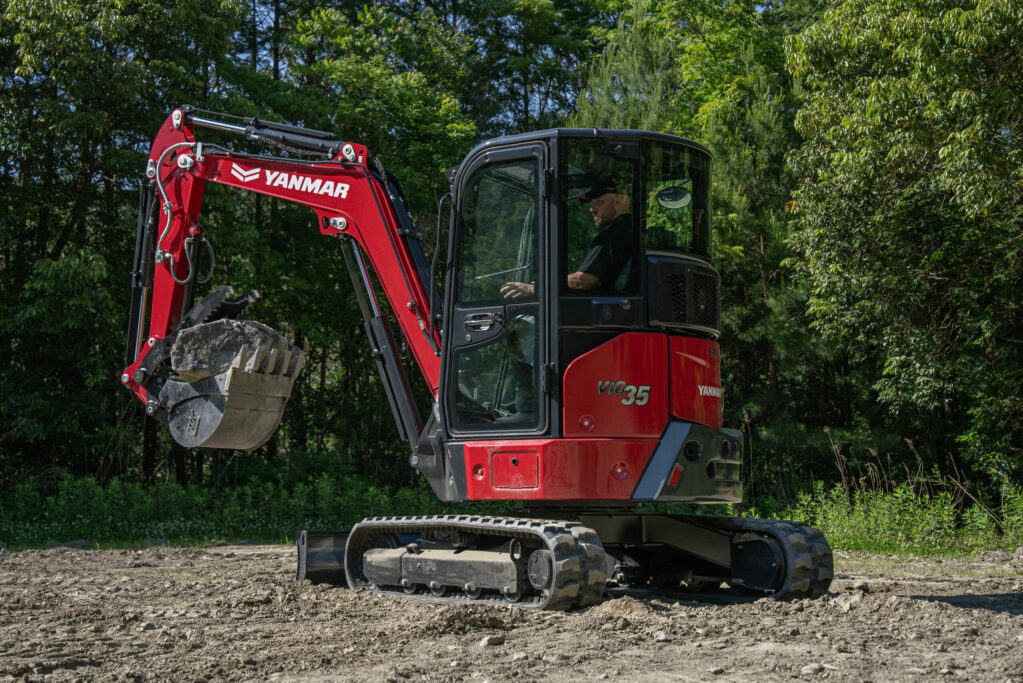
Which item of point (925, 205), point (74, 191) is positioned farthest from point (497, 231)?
point (74, 191)

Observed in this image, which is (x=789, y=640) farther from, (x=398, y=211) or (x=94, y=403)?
(x=94, y=403)

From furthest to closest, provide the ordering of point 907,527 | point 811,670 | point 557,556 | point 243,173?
1. point 907,527
2. point 243,173
3. point 557,556
4. point 811,670

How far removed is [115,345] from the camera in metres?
14.3

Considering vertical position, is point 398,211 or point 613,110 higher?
point 613,110

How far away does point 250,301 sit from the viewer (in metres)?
7.61

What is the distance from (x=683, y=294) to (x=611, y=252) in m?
0.52

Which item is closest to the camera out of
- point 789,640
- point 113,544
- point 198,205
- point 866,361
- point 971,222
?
point 789,640

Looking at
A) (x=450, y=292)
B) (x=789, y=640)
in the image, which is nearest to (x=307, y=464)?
(x=450, y=292)

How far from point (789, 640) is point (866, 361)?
12.2 meters

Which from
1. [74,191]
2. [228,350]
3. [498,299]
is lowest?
[228,350]

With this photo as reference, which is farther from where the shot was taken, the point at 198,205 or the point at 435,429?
the point at 198,205

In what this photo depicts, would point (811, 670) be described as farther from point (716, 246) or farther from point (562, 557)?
point (716, 246)

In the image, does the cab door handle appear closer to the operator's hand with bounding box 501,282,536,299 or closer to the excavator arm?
the operator's hand with bounding box 501,282,536,299

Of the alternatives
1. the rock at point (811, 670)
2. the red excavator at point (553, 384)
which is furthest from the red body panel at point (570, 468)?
the rock at point (811, 670)
